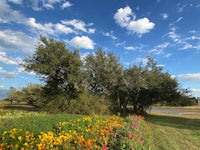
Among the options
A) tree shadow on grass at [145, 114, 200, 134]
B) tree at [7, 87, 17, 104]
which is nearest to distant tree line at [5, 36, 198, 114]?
tree shadow on grass at [145, 114, 200, 134]

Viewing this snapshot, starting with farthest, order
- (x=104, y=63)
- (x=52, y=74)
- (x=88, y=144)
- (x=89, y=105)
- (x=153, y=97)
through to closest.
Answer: (x=153, y=97)
(x=104, y=63)
(x=52, y=74)
(x=89, y=105)
(x=88, y=144)

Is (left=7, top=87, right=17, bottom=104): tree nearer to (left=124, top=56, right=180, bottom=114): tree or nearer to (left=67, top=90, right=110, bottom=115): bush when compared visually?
(left=124, top=56, right=180, bottom=114): tree

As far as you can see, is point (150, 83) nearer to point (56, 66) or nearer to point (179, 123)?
point (179, 123)

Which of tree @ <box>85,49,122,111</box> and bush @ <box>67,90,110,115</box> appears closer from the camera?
bush @ <box>67,90,110,115</box>

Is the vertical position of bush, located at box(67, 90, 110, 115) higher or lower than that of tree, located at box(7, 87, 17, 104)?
lower

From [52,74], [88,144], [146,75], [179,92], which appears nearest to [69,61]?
[52,74]

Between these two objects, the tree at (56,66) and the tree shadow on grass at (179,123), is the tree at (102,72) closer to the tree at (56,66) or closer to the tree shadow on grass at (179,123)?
the tree at (56,66)

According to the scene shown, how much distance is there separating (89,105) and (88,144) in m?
12.5

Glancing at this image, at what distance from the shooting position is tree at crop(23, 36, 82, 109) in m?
18.4

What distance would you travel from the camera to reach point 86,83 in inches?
805

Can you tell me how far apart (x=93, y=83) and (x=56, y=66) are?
4473 millimetres

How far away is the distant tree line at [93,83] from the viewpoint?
58.9 feet

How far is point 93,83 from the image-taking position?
21.5 m

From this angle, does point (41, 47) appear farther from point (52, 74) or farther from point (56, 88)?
point (56, 88)
